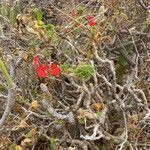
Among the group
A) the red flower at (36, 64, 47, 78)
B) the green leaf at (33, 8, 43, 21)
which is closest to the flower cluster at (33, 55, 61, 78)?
the red flower at (36, 64, 47, 78)

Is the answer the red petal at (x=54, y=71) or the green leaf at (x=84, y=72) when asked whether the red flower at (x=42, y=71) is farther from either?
the green leaf at (x=84, y=72)

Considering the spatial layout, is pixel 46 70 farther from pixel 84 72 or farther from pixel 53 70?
pixel 84 72

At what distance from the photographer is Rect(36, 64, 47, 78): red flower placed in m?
1.79

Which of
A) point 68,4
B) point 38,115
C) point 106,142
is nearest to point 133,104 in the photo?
point 106,142

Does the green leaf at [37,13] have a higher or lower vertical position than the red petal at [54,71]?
higher

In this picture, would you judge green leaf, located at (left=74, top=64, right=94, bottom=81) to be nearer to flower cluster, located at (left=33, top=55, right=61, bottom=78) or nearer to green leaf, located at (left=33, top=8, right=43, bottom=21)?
flower cluster, located at (left=33, top=55, right=61, bottom=78)

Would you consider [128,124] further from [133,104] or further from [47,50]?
[47,50]

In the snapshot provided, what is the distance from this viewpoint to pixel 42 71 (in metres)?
1.80

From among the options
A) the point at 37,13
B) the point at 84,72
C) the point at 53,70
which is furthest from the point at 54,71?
the point at 37,13

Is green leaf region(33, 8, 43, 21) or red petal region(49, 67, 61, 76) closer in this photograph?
red petal region(49, 67, 61, 76)

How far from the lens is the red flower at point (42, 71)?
5.87 feet

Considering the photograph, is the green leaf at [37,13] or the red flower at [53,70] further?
the green leaf at [37,13]

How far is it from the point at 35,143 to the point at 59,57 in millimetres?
424

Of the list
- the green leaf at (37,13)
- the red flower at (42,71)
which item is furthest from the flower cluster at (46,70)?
the green leaf at (37,13)
